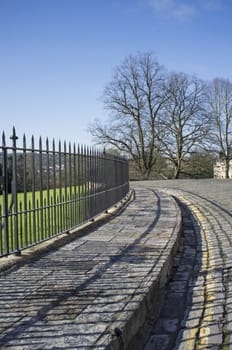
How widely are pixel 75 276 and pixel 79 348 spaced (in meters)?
2.11

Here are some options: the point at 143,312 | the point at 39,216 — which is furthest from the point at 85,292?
the point at 39,216

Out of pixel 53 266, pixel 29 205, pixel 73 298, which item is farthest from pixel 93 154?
pixel 73 298

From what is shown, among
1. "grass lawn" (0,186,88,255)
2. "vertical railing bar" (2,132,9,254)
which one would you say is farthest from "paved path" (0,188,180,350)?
"vertical railing bar" (2,132,9,254)

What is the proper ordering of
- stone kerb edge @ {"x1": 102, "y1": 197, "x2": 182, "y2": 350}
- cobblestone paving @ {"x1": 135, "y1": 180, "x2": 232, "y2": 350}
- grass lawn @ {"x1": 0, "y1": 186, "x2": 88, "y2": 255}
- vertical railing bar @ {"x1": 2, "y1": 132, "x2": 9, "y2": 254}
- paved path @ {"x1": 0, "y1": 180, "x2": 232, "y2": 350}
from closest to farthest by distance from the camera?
stone kerb edge @ {"x1": 102, "y1": 197, "x2": 182, "y2": 350}, paved path @ {"x1": 0, "y1": 180, "x2": 232, "y2": 350}, cobblestone paving @ {"x1": 135, "y1": 180, "x2": 232, "y2": 350}, vertical railing bar @ {"x1": 2, "y1": 132, "x2": 9, "y2": 254}, grass lawn @ {"x1": 0, "y1": 186, "x2": 88, "y2": 255}

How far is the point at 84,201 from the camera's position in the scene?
953cm

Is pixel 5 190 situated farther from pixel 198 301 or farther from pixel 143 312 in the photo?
pixel 198 301

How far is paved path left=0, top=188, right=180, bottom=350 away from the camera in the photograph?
11.5ft

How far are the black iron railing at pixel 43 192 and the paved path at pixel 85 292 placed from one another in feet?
1.49

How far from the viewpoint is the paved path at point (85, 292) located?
138 inches

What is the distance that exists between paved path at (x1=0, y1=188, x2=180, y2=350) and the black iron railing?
46cm

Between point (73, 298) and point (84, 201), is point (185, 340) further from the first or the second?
point (84, 201)

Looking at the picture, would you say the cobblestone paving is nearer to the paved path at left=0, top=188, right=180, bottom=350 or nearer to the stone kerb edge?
the stone kerb edge

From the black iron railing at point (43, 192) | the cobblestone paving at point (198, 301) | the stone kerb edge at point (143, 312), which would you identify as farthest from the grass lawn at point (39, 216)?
the cobblestone paving at point (198, 301)

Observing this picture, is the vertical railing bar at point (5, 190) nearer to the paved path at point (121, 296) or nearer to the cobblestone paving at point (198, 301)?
the paved path at point (121, 296)
